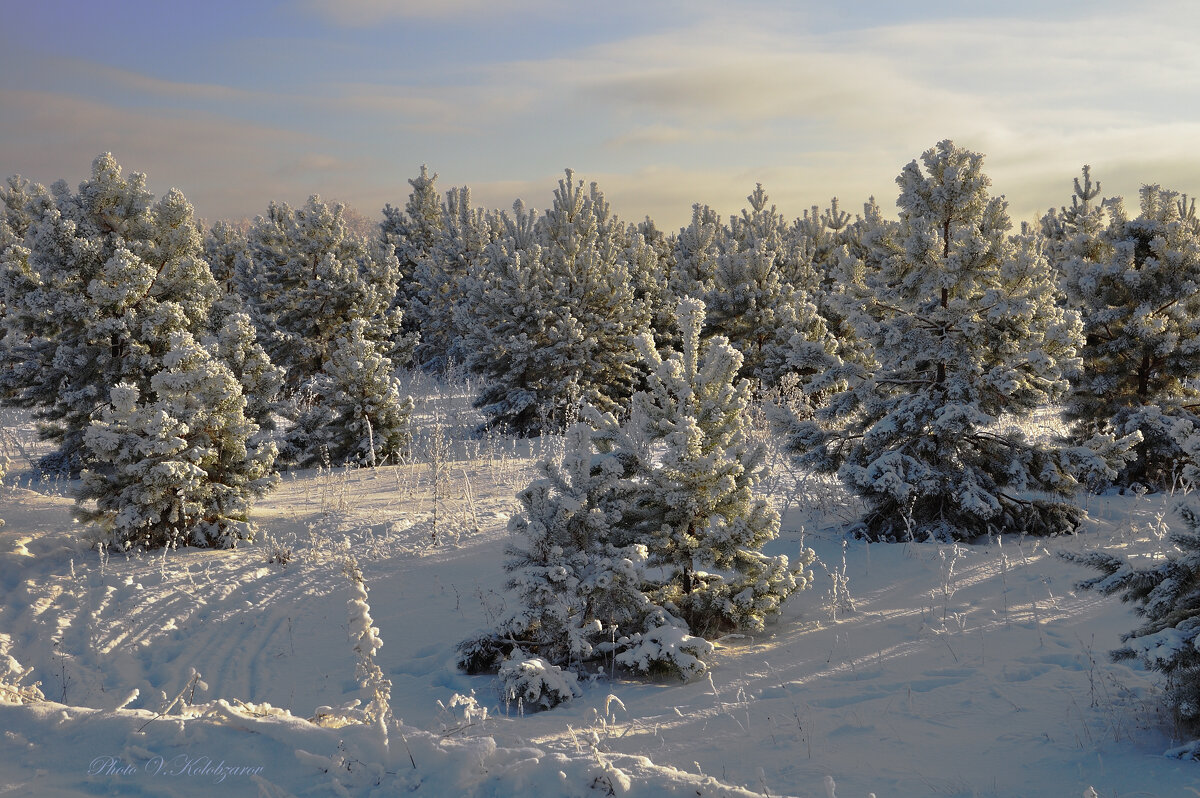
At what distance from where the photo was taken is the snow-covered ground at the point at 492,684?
3.69m

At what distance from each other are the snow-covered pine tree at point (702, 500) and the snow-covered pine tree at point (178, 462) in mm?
5497

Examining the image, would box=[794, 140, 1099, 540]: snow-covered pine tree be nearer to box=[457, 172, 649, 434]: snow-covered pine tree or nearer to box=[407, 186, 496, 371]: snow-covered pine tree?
box=[457, 172, 649, 434]: snow-covered pine tree

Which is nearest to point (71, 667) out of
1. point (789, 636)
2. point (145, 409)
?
point (145, 409)

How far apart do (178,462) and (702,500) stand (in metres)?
6.27

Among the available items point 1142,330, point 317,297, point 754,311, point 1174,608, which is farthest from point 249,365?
point 1142,330

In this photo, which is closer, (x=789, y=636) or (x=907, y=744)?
(x=907, y=744)

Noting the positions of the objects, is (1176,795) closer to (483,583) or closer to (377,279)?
(483,583)

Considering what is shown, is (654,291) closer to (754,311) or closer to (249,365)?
(754,311)

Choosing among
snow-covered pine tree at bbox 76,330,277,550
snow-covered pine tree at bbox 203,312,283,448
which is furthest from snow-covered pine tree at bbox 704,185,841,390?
snow-covered pine tree at bbox 76,330,277,550

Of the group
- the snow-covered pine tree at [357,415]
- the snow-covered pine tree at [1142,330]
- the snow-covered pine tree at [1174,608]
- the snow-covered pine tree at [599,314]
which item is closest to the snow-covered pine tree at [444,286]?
the snow-covered pine tree at [599,314]

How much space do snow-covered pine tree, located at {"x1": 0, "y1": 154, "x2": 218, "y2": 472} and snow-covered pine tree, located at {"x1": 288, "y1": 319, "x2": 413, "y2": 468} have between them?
2.57 meters

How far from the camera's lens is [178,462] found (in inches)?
347

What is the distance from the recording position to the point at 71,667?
6.59 meters

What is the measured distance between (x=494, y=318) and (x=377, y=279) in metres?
4.63
